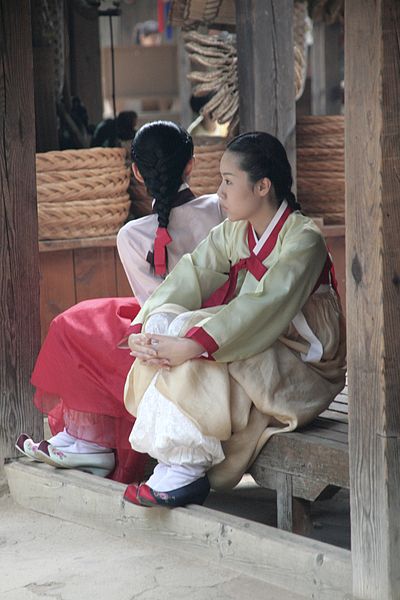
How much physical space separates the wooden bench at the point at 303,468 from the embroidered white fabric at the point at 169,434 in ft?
0.58

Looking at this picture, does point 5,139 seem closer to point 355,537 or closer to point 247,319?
point 247,319

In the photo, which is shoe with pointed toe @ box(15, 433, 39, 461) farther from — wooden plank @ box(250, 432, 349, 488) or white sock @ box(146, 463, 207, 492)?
wooden plank @ box(250, 432, 349, 488)

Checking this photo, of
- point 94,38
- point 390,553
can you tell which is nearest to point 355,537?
point 390,553

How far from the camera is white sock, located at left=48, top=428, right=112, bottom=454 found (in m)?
4.00

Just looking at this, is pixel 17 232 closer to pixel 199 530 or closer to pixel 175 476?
pixel 175 476

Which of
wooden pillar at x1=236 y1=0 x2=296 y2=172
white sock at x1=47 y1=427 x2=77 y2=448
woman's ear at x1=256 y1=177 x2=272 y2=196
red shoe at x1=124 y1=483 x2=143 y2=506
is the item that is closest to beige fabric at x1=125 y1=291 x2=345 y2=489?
red shoe at x1=124 y1=483 x2=143 y2=506

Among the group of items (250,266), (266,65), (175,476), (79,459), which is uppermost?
(266,65)

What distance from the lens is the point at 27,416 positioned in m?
4.25

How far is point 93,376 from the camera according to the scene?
12.6 feet

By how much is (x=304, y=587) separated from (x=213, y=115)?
2.86 meters

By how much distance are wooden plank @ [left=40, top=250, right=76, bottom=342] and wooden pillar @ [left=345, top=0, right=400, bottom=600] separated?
2.73 meters

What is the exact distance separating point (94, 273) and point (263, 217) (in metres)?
2.05

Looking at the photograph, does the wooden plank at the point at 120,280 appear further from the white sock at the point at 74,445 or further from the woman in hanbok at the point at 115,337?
the white sock at the point at 74,445

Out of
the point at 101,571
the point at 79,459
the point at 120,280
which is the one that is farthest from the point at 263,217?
the point at 120,280
